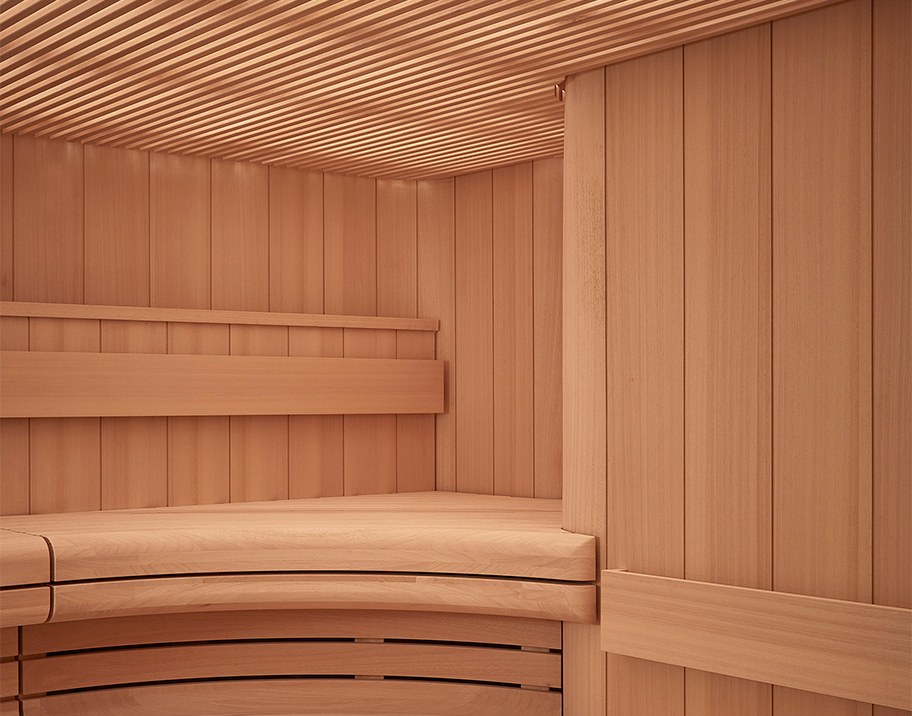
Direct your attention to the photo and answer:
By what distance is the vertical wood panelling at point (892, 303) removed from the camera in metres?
2.70

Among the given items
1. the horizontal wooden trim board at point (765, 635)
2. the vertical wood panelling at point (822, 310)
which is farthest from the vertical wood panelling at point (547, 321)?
the vertical wood panelling at point (822, 310)

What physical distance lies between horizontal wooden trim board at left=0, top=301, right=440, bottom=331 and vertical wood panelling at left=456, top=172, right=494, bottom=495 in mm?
215

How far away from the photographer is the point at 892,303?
8.96 feet

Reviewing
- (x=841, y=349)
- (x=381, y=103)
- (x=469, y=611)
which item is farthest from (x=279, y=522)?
(x=841, y=349)

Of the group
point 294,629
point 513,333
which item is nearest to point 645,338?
point 513,333

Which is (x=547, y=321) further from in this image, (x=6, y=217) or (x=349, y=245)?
(x=6, y=217)

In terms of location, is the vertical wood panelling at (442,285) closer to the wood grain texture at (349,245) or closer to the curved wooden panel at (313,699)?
the wood grain texture at (349,245)

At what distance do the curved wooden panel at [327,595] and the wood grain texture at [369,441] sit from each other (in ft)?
3.97

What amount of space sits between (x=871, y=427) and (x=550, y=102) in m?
1.64

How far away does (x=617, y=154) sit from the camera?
11.1ft

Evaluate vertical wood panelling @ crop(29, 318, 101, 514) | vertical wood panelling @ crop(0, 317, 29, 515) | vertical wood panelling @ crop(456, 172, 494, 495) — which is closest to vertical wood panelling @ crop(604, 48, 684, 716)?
vertical wood panelling @ crop(456, 172, 494, 495)

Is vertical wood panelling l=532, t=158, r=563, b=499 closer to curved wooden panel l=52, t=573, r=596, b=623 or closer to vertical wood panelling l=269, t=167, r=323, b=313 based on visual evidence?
vertical wood panelling l=269, t=167, r=323, b=313

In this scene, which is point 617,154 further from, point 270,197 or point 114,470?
point 114,470

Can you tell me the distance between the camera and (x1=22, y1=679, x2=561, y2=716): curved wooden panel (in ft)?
12.3
